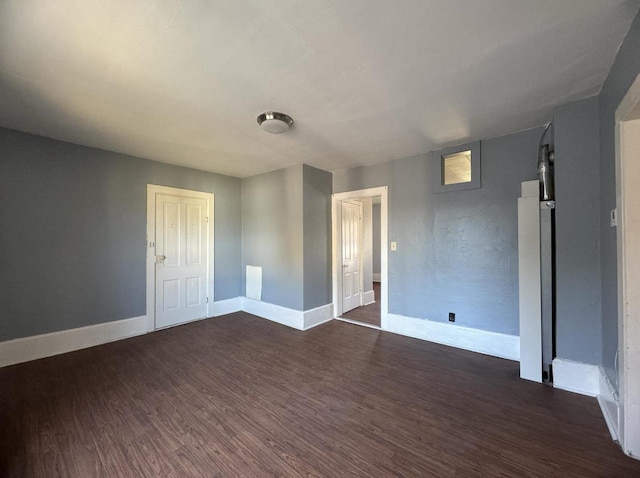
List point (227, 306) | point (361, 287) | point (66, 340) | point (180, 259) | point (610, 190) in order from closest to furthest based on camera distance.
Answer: point (610, 190) → point (66, 340) → point (180, 259) → point (227, 306) → point (361, 287)

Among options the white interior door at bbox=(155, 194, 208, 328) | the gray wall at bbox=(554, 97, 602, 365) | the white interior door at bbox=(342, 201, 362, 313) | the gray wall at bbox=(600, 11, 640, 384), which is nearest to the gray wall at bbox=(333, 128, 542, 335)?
the gray wall at bbox=(554, 97, 602, 365)

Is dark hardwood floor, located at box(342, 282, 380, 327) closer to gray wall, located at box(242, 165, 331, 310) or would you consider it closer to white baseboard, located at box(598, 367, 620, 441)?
gray wall, located at box(242, 165, 331, 310)

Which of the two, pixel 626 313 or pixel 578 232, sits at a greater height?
pixel 578 232

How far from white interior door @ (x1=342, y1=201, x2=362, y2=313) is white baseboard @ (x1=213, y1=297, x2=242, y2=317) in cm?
201

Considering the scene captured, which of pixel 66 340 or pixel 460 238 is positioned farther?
pixel 460 238

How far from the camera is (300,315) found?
387 cm

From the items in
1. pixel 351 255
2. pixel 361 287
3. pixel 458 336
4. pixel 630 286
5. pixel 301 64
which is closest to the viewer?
pixel 630 286

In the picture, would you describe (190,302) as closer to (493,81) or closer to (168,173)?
(168,173)

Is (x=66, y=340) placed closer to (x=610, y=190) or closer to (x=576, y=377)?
(x=576, y=377)

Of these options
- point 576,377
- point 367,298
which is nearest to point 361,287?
point 367,298

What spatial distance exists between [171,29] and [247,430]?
260cm

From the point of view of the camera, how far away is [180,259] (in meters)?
4.09

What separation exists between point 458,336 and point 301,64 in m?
3.37

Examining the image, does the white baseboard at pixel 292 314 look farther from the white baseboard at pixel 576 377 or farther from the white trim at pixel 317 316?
the white baseboard at pixel 576 377
